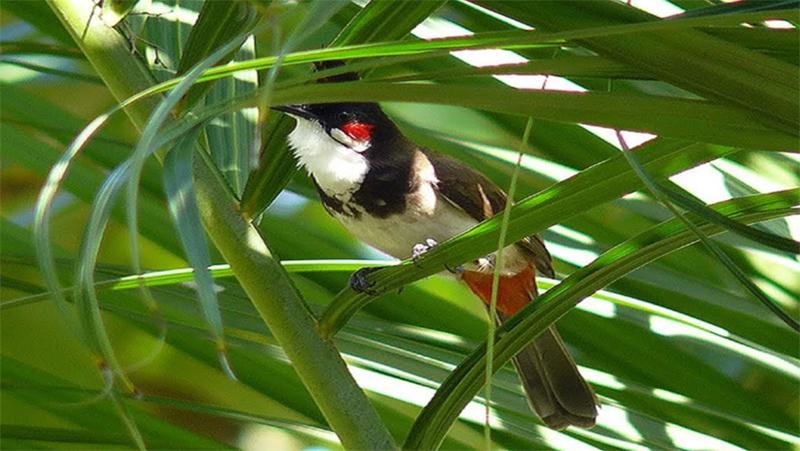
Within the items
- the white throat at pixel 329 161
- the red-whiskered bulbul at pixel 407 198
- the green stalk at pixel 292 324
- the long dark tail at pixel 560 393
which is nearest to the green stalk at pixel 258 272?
the green stalk at pixel 292 324

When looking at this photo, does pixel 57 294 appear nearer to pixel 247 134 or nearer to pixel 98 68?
pixel 98 68

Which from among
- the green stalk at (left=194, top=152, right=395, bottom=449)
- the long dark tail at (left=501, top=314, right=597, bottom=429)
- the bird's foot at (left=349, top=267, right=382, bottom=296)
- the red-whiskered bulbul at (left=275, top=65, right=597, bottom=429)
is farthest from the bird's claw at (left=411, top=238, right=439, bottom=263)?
the green stalk at (left=194, top=152, right=395, bottom=449)

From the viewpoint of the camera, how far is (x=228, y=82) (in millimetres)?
1335

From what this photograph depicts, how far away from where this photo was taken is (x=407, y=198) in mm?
2020

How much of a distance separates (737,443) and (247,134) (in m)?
0.60

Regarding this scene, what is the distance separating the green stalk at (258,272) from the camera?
109 centimetres

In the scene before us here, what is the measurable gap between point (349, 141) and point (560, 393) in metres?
0.63

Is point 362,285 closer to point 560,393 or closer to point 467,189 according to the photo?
point 560,393

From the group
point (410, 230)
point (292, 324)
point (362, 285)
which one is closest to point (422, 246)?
point (410, 230)

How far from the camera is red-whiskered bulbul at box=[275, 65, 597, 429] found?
1.90 m

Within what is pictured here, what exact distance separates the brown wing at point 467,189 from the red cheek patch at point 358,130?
0.11 m

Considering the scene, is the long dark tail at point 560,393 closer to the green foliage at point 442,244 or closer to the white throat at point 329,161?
the green foliage at point 442,244

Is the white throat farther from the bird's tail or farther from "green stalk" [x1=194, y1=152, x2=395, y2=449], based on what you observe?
"green stalk" [x1=194, y1=152, x2=395, y2=449]

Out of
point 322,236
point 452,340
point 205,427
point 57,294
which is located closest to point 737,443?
point 452,340
